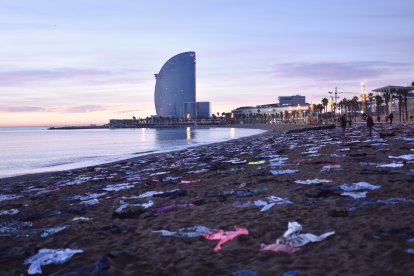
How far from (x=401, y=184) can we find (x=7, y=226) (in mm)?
8758

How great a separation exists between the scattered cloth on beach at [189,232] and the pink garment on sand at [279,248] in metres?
1.32

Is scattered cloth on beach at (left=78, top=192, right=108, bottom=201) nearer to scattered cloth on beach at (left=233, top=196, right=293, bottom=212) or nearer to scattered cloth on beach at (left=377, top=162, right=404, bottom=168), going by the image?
scattered cloth on beach at (left=233, top=196, right=293, bottom=212)

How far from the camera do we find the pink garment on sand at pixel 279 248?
570 centimetres

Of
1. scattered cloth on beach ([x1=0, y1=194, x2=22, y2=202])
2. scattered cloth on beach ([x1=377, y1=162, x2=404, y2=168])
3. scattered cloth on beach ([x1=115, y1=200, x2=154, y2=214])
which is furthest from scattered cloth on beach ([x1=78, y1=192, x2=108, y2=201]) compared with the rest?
scattered cloth on beach ([x1=377, y1=162, x2=404, y2=168])

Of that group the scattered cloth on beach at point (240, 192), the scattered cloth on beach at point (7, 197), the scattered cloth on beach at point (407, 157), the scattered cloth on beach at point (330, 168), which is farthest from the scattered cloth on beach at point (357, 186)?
the scattered cloth on beach at point (7, 197)

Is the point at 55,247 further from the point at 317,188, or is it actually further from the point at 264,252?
the point at 317,188

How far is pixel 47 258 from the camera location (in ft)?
20.4

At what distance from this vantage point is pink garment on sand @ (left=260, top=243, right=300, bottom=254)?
5704 millimetres

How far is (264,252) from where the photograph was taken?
18.9 ft

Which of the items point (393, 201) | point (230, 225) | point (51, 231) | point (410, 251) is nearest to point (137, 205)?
point (51, 231)

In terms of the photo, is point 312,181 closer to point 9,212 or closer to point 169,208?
point 169,208

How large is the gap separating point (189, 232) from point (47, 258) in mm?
2276

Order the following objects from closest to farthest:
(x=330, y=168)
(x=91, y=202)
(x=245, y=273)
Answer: (x=245, y=273) < (x=91, y=202) < (x=330, y=168)

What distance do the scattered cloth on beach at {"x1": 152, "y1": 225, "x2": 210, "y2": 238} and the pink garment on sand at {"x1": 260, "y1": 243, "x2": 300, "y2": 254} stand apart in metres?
1.32
